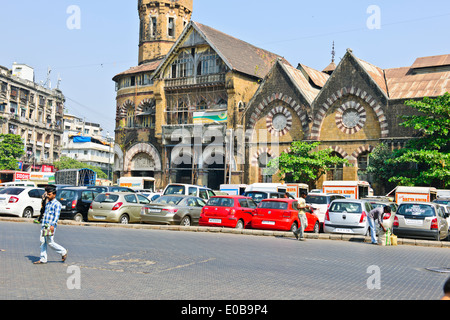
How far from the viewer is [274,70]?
4338 centimetres

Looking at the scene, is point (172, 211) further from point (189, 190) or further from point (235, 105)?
point (235, 105)

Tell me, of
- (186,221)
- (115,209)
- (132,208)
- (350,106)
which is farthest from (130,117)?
(186,221)

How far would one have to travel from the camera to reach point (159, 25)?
55656 millimetres

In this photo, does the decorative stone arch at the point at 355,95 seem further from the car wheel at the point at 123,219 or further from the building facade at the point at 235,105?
the car wheel at the point at 123,219

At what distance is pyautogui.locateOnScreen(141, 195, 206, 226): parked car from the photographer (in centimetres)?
2186

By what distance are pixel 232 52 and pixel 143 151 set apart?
12.8 meters

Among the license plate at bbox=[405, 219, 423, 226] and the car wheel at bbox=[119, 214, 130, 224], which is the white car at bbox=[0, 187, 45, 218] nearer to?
the car wheel at bbox=[119, 214, 130, 224]

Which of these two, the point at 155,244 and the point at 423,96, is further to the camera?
the point at 423,96

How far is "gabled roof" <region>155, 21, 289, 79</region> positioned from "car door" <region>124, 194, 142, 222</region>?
23587 mm

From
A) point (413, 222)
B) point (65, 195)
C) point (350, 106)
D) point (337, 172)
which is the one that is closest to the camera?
point (413, 222)

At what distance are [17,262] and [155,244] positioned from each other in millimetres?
4573

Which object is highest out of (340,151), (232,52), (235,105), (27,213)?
(232,52)

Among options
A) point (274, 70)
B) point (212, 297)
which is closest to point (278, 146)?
point (274, 70)
